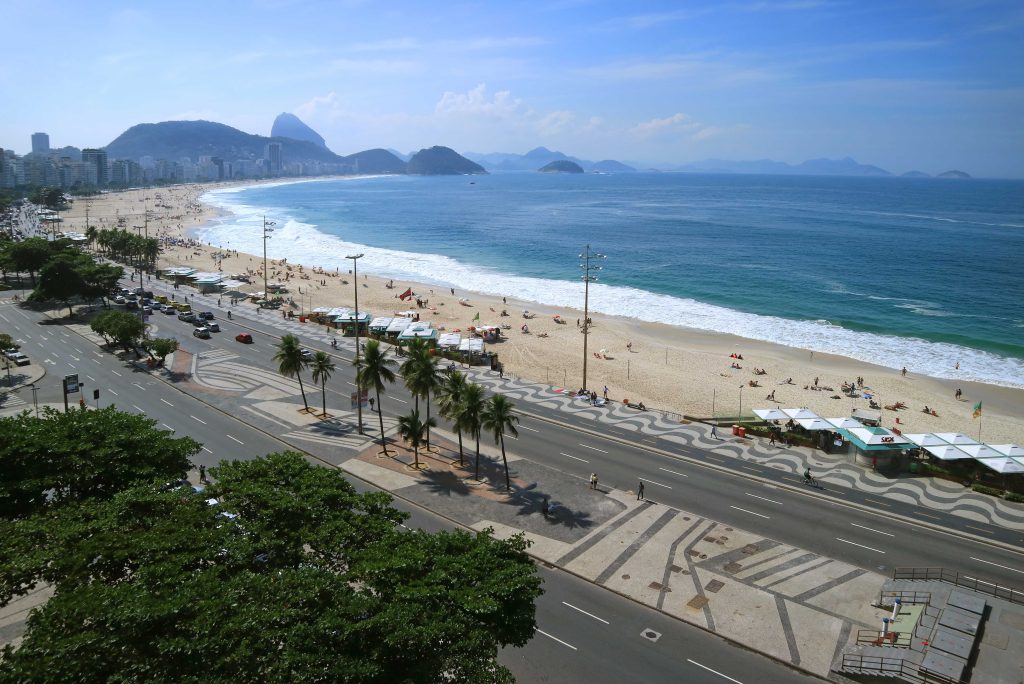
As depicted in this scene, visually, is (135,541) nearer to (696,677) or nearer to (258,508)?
(258,508)

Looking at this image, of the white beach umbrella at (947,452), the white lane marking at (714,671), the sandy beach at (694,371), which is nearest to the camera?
the white lane marking at (714,671)

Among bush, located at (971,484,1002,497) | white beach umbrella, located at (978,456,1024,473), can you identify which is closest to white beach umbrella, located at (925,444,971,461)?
white beach umbrella, located at (978,456,1024,473)

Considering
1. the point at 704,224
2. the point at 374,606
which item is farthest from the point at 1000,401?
the point at 704,224

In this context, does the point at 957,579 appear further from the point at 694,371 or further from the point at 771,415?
the point at 694,371

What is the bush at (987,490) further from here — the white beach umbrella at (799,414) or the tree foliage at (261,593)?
the tree foliage at (261,593)

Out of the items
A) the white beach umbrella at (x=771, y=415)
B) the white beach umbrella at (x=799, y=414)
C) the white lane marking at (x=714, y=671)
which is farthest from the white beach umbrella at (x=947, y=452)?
the white lane marking at (x=714, y=671)

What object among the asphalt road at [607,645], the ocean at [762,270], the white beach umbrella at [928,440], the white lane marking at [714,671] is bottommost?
the white lane marking at [714,671]

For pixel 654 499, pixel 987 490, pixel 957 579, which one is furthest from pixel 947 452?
pixel 654 499
